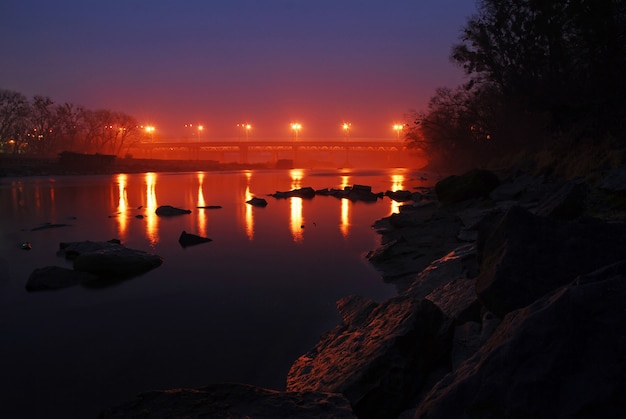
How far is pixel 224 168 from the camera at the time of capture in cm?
11325

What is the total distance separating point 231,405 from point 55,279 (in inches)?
325

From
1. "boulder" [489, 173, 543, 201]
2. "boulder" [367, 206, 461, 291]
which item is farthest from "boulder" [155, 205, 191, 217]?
"boulder" [489, 173, 543, 201]

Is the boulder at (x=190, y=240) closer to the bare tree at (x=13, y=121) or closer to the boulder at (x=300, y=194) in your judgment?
the boulder at (x=300, y=194)

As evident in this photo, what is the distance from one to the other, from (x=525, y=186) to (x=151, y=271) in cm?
1528

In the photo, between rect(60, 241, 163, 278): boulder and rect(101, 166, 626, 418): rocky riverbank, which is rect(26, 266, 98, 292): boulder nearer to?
rect(60, 241, 163, 278): boulder

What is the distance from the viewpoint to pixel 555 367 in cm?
263

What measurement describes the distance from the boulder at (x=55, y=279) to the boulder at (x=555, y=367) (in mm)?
9439

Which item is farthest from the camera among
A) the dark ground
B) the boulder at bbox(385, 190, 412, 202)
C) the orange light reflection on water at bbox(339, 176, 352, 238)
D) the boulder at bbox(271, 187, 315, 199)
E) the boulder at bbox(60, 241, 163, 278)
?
the dark ground

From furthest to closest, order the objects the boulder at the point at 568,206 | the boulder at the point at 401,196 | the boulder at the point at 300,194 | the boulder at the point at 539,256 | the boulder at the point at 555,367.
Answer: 1. the boulder at the point at 300,194
2. the boulder at the point at 401,196
3. the boulder at the point at 568,206
4. the boulder at the point at 539,256
5. the boulder at the point at 555,367

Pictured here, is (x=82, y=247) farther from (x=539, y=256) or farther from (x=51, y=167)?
(x=51, y=167)

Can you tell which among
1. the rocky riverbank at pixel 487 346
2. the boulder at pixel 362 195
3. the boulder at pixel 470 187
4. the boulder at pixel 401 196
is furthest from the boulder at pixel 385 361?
the boulder at pixel 401 196

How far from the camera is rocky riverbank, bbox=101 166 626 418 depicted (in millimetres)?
2604

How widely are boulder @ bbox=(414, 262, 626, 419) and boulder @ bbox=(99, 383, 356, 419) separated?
3.21ft

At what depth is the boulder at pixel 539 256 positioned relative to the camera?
14.1 ft
